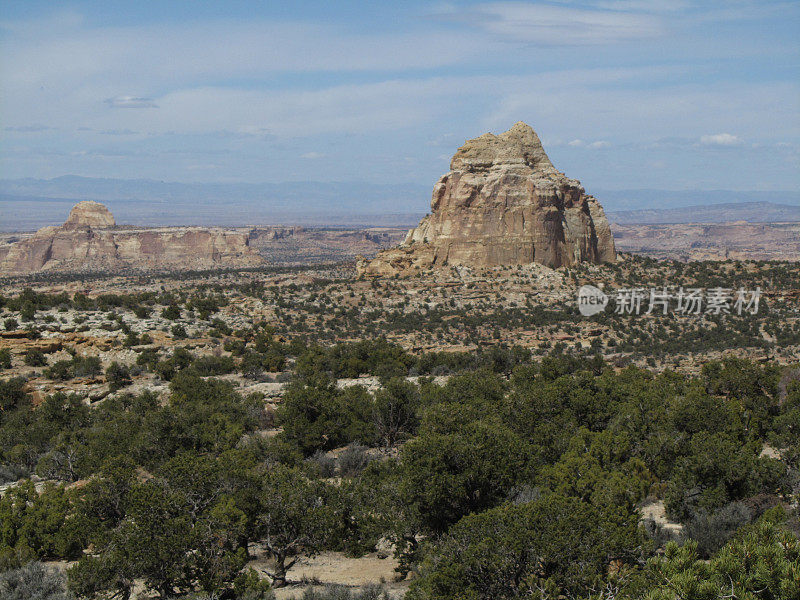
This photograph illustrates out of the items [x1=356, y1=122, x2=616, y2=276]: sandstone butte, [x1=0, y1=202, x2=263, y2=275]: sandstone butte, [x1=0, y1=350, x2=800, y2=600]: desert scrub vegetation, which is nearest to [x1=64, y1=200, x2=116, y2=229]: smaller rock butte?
[x1=0, y1=202, x2=263, y2=275]: sandstone butte

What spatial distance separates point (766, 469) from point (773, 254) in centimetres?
18282

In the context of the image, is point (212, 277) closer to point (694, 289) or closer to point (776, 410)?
point (694, 289)

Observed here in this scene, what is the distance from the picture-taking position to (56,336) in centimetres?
3822

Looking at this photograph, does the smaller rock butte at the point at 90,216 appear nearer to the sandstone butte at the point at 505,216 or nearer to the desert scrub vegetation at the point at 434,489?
the sandstone butte at the point at 505,216

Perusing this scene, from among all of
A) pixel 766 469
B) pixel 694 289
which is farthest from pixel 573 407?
pixel 694 289

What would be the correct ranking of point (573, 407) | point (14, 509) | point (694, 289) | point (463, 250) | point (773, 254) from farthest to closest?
point (773, 254) → point (463, 250) → point (694, 289) → point (573, 407) → point (14, 509)

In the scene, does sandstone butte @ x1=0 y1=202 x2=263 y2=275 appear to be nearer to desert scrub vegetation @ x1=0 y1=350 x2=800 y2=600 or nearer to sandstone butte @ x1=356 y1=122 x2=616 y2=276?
sandstone butte @ x1=356 y1=122 x2=616 y2=276

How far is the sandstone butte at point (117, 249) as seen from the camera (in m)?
143

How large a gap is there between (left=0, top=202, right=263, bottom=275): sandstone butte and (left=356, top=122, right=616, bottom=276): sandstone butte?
8514 cm

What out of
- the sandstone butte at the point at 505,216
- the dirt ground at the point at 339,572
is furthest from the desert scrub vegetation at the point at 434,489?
→ the sandstone butte at the point at 505,216

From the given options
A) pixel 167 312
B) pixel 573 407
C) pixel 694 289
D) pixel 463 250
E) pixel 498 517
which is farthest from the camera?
pixel 463 250

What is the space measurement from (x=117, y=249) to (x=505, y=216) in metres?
116

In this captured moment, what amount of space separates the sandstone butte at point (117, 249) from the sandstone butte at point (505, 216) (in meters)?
85.1

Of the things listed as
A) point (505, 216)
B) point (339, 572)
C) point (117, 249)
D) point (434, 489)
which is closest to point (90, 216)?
point (117, 249)
